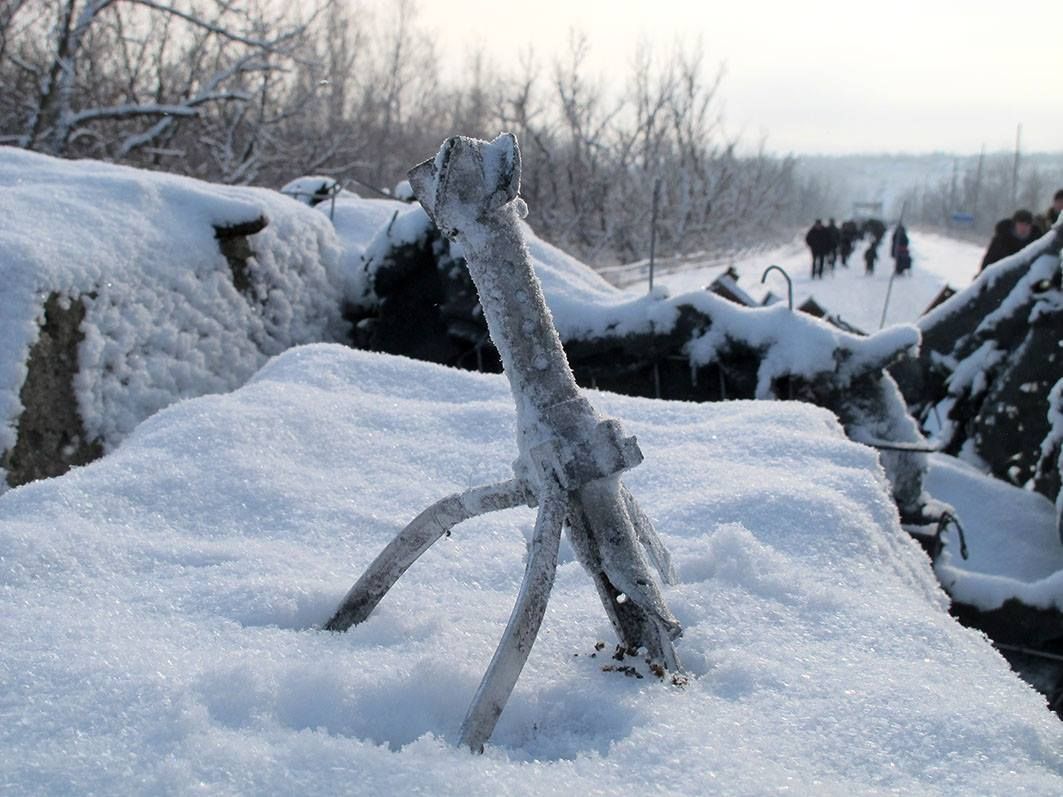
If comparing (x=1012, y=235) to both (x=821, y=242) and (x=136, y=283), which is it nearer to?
(x=136, y=283)

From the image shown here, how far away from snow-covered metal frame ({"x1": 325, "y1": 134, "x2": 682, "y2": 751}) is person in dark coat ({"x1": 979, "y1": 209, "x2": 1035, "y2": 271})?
9.92 metres

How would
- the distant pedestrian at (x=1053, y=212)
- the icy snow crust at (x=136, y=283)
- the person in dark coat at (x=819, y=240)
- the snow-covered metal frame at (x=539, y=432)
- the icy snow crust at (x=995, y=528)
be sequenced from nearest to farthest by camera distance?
the snow-covered metal frame at (x=539, y=432), the icy snow crust at (x=136, y=283), the icy snow crust at (x=995, y=528), the distant pedestrian at (x=1053, y=212), the person in dark coat at (x=819, y=240)

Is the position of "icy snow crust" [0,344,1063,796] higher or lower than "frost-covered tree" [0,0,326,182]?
lower

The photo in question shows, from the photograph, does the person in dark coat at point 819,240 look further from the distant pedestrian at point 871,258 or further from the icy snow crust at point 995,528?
the icy snow crust at point 995,528

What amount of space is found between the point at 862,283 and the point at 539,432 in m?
33.7

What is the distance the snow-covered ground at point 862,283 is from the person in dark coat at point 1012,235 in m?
2.94

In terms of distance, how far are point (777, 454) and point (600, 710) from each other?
1468 mm

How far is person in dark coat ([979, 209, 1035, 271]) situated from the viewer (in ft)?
33.3

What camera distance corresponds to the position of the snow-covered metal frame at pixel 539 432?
152 centimetres

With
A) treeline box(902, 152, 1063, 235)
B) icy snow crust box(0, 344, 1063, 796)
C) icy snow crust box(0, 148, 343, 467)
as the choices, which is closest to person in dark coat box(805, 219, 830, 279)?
icy snow crust box(0, 148, 343, 467)

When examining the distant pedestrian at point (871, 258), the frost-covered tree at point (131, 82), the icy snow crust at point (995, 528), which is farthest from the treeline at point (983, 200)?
the icy snow crust at point (995, 528)

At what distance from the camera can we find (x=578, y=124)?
33.6 m

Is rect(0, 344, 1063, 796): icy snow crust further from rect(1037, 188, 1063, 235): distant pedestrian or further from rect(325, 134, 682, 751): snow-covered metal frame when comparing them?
rect(1037, 188, 1063, 235): distant pedestrian

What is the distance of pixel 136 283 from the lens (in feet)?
12.5
